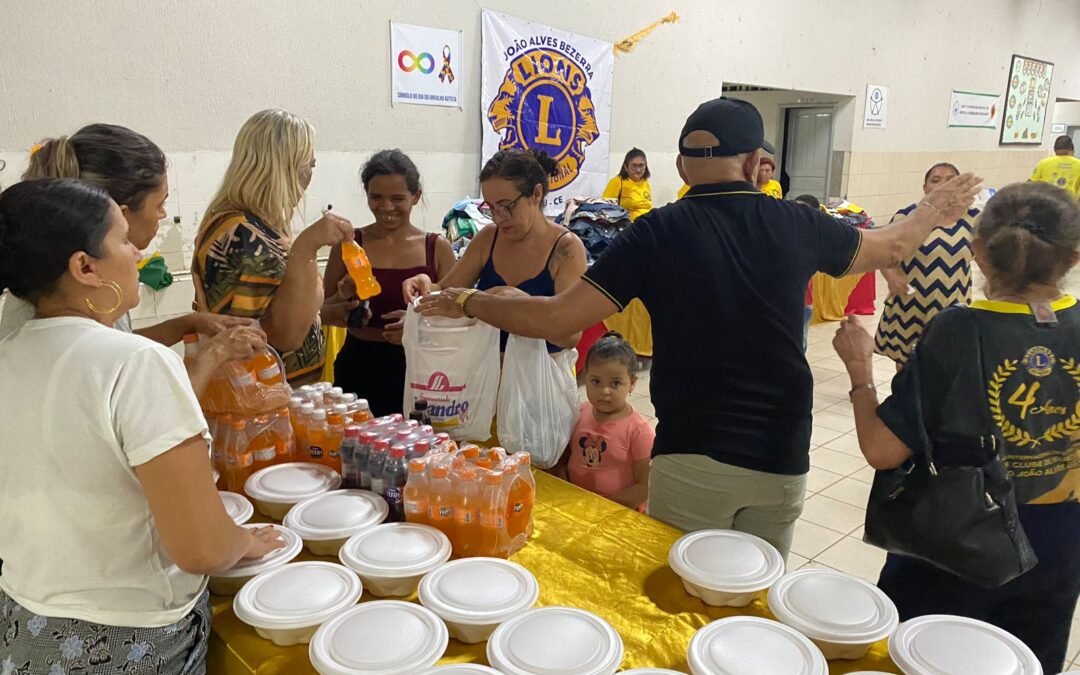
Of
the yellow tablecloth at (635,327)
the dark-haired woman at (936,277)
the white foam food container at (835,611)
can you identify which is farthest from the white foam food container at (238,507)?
the yellow tablecloth at (635,327)

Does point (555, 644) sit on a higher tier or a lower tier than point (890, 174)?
lower

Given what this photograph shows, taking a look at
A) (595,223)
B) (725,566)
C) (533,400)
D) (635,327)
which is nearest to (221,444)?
(533,400)

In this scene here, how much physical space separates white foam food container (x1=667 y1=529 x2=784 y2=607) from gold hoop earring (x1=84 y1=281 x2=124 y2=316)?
1144 mm

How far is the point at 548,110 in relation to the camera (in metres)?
6.28

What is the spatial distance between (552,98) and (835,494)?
4.18m

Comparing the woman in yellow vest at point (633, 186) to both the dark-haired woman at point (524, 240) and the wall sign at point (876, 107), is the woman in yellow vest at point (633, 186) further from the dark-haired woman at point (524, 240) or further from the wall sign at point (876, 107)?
the wall sign at point (876, 107)

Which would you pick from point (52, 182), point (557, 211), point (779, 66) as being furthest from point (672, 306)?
point (779, 66)

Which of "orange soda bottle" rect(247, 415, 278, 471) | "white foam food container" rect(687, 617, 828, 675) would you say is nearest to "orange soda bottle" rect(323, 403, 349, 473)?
"orange soda bottle" rect(247, 415, 278, 471)

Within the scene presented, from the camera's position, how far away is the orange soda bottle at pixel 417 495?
160cm

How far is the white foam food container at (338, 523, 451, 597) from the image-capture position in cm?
139

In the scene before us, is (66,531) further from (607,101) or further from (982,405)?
(607,101)

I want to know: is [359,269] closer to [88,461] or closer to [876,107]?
[88,461]

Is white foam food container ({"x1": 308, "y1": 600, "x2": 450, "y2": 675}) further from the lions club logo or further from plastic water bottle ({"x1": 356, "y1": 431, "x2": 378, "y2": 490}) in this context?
the lions club logo

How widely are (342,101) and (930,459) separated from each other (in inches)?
176
